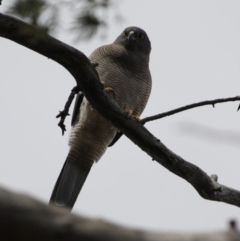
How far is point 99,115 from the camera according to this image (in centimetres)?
667

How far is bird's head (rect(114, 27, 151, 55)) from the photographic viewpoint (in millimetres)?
7723

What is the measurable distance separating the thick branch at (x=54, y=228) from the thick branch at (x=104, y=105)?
194 cm

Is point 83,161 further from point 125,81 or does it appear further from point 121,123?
point 121,123

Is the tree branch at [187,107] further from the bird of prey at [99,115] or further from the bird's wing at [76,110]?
the bird's wing at [76,110]

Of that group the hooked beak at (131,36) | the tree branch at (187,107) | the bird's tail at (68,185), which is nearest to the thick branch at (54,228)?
the tree branch at (187,107)

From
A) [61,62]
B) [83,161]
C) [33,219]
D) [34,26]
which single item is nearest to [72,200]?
[83,161]

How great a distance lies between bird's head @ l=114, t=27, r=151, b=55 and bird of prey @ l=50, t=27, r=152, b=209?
9.2 inches

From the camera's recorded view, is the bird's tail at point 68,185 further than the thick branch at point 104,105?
Yes

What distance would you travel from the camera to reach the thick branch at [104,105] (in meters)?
3.63

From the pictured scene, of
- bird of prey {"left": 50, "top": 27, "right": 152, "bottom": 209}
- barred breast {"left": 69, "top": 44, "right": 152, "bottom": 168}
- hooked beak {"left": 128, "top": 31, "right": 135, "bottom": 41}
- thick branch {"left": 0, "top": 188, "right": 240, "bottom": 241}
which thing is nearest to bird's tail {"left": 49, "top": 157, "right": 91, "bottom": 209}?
bird of prey {"left": 50, "top": 27, "right": 152, "bottom": 209}

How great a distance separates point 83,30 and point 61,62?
114 cm

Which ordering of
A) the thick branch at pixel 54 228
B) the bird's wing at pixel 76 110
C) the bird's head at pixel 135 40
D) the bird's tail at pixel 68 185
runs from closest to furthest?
1. the thick branch at pixel 54 228
2. the bird's tail at pixel 68 185
3. the bird's wing at pixel 76 110
4. the bird's head at pixel 135 40

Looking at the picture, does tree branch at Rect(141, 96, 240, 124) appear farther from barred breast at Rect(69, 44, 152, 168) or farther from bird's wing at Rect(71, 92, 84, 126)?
bird's wing at Rect(71, 92, 84, 126)

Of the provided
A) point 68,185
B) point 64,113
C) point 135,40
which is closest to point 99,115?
point 68,185
